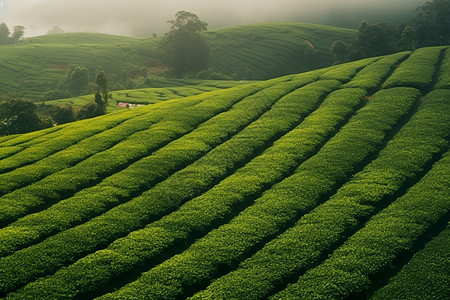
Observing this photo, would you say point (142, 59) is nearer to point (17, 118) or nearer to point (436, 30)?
point (17, 118)

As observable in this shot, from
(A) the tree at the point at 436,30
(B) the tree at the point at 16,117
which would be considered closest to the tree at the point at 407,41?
(A) the tree at the point at 436,30

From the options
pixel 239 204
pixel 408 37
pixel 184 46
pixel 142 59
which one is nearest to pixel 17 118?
pixel 239 204

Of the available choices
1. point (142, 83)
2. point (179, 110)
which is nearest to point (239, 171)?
point (179, 110)

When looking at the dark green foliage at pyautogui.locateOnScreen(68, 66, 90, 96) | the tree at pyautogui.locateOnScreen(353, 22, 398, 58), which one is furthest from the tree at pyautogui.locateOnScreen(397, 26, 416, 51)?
the dark green foliage at pyautogui.locateOnScreen(68, 66, 90, 96)

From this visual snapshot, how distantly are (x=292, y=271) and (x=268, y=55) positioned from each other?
161877mm

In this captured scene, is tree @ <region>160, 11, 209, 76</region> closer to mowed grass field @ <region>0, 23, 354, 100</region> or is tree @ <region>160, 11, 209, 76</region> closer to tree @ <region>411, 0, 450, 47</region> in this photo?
mowed grass field @ <region>0, 23, 354, 100</region>

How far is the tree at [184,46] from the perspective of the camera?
160375mm

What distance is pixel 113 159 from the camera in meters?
44.2

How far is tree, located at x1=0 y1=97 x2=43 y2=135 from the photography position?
7181 centimetres

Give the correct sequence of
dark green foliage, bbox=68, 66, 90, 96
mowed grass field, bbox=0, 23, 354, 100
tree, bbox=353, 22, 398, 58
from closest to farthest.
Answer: tree, bbox=353, 22, 398, 58 → dark green foliage, bbox=68, 66, 90, 96 → mowed grass field, bbox=0, 23, 354, 100

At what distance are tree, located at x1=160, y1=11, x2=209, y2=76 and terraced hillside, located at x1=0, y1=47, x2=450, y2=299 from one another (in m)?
106

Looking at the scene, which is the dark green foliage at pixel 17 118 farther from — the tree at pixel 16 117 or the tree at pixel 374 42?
the tree at pixel 374 42

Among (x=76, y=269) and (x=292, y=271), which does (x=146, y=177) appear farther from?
(x=292, y=271)

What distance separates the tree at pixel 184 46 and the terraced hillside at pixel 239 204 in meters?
106
